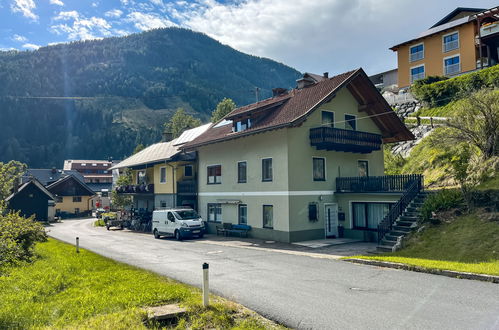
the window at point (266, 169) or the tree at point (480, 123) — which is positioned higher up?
the tree at point (480, 123)

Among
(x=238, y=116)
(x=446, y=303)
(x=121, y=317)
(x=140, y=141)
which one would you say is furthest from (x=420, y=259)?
(x=140, y=141)

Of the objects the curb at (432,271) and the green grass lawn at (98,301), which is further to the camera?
the curb at (432,271)

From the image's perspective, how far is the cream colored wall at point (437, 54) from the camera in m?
41.8

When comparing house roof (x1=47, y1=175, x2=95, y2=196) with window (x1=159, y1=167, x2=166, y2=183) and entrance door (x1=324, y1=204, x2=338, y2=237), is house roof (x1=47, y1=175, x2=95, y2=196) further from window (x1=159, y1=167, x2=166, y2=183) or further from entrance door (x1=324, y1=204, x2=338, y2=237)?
entrance door (x1=324, y1=204, x2=338, y2=237)

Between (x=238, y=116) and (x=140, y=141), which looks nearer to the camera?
(x=238, y=116)

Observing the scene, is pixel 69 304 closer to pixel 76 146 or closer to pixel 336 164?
pixel 336 164

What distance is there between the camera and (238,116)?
26.7m

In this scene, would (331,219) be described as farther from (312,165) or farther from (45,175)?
(45,175)

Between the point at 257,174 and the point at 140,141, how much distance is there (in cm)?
13564

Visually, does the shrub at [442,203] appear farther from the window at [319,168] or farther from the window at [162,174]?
the window at [162,174]

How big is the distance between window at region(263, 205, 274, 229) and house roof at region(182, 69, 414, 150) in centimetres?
504

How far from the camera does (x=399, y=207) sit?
18797mm

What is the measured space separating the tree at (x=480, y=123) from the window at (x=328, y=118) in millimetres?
6985

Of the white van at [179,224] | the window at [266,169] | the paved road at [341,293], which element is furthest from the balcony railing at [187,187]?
→ the paved road at [341,293]
